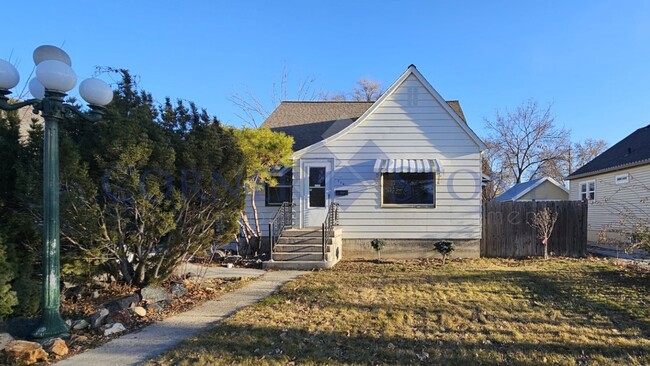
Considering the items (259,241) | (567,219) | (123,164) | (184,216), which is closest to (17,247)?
(123,164)

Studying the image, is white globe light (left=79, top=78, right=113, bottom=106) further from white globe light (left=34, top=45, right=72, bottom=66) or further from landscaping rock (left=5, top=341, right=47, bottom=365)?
landscaping rock (left=5, top=341, right=47, bottom=365)

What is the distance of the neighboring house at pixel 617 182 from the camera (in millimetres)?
15188

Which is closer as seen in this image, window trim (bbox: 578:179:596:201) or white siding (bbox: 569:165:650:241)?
white siding (bbox: 569:165:650:241)

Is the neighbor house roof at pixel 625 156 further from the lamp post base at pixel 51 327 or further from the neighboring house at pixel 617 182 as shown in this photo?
the lamp post base at pixel 51 327

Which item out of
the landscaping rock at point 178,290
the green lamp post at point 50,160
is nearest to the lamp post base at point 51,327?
the green lamp post at point 50,160

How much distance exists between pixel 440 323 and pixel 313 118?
11029mm

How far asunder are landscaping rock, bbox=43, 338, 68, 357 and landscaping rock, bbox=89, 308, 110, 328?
713 mm

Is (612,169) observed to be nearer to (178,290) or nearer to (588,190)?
(588,190)

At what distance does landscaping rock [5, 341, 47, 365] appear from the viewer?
382 cm

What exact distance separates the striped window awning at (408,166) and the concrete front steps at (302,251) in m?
2.42

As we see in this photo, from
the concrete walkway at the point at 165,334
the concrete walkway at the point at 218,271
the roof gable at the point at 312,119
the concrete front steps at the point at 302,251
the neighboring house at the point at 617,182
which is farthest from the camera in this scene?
the neighboring house at the point at 617,182

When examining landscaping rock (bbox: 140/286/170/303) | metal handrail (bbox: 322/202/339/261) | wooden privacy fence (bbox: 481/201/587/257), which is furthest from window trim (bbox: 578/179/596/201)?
landscaping rock (bbox: 140/286/170/303)

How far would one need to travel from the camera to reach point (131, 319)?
5.20 m

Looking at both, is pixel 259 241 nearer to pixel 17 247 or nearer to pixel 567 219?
pixel 17 247
